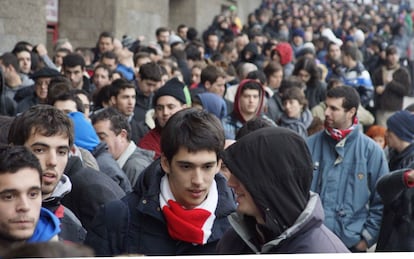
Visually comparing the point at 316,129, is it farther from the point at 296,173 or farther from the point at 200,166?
the point at 296,173

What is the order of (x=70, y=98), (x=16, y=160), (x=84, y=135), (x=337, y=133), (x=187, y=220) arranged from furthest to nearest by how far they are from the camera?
(x=70, y=98) → (x=337, y=133) → (x=84, y=135) → (x=187, y=220) → (x=16, y=160)

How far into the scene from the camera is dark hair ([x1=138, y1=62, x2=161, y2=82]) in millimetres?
8422

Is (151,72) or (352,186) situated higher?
(151,72)

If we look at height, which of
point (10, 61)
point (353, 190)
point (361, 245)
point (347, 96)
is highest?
point (347, 96)

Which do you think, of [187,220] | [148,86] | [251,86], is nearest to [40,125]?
[187,220]

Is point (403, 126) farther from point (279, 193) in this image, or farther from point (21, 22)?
point (21, 22)

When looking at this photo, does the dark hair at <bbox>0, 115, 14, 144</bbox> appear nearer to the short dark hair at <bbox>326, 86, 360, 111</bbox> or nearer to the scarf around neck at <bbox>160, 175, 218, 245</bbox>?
the scarf around neck at <bbox>160, 175, 218, 245</bbox>

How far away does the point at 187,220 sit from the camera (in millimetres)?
3424

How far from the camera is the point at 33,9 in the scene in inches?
555

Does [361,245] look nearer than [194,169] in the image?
No

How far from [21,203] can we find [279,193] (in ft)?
3.27

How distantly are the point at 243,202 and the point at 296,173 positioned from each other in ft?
0.71

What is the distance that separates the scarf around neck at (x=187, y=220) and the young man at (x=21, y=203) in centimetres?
48

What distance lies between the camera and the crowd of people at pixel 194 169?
2.83 metres
